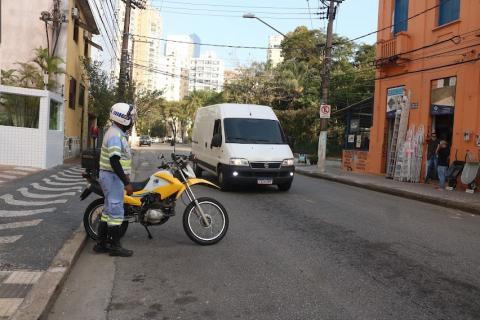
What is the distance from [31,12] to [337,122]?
2605 centimetres

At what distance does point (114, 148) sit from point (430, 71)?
1503 centimetres

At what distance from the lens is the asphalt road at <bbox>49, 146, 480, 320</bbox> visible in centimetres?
448

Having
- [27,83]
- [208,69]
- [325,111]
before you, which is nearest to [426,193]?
[325,111]

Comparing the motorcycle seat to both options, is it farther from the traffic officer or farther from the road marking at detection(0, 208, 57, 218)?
the road marking at detection(0, 208, 57, 218)

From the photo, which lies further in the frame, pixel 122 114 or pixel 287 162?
pixel 287 162

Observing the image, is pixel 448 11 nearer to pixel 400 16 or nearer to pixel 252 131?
pixel 400 16

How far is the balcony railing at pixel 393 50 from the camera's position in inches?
766

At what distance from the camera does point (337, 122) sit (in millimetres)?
40344

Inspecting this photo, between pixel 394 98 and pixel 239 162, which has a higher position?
pixel 394 98

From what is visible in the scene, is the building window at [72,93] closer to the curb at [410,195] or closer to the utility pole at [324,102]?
the utility pole at [324,102]

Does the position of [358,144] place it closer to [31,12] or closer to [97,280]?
[31,12]

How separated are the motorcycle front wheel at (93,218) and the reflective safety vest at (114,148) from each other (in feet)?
3.08

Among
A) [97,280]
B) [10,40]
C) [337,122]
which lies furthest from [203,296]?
[337,122]

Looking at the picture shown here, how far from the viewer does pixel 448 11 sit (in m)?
17.6
